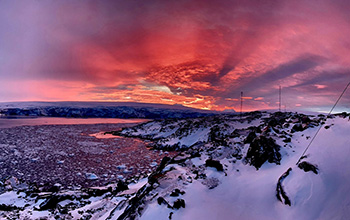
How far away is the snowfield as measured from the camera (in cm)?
459

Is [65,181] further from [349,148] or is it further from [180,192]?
[349,148]

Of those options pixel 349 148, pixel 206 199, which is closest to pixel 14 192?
pixel 206 199

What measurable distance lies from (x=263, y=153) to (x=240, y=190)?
2324mm

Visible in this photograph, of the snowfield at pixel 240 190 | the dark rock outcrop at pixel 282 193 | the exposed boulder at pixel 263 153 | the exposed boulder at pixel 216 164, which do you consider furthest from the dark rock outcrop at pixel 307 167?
the exposed boulder at pixel 216 164

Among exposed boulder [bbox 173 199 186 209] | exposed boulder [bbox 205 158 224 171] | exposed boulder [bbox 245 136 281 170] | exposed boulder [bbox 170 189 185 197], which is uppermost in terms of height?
exposed boulder [bbox 245 136 281 170]

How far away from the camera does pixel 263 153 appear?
24.5ft

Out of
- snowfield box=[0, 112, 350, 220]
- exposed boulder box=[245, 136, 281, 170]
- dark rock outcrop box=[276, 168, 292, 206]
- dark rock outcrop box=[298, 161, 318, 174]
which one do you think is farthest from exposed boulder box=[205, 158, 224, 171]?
dark rock outcrop box=[298, 161, 318, 174]

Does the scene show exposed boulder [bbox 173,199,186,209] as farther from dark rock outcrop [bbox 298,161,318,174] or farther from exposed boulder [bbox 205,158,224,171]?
dark rock outcrop [bbox 298,161,318,174]

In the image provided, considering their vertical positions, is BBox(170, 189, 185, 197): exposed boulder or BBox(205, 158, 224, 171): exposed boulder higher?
BBox(205, 158, 224, 171): exposed boulder

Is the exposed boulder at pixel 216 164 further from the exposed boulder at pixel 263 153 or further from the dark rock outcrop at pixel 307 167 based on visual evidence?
the dark rock outcrop at pixel 307 167

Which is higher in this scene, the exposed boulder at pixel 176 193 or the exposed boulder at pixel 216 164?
the exposed boulder at pixel 216 164

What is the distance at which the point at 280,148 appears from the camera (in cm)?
774

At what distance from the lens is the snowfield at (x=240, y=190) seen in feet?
15.1

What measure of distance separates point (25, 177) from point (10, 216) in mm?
5994
